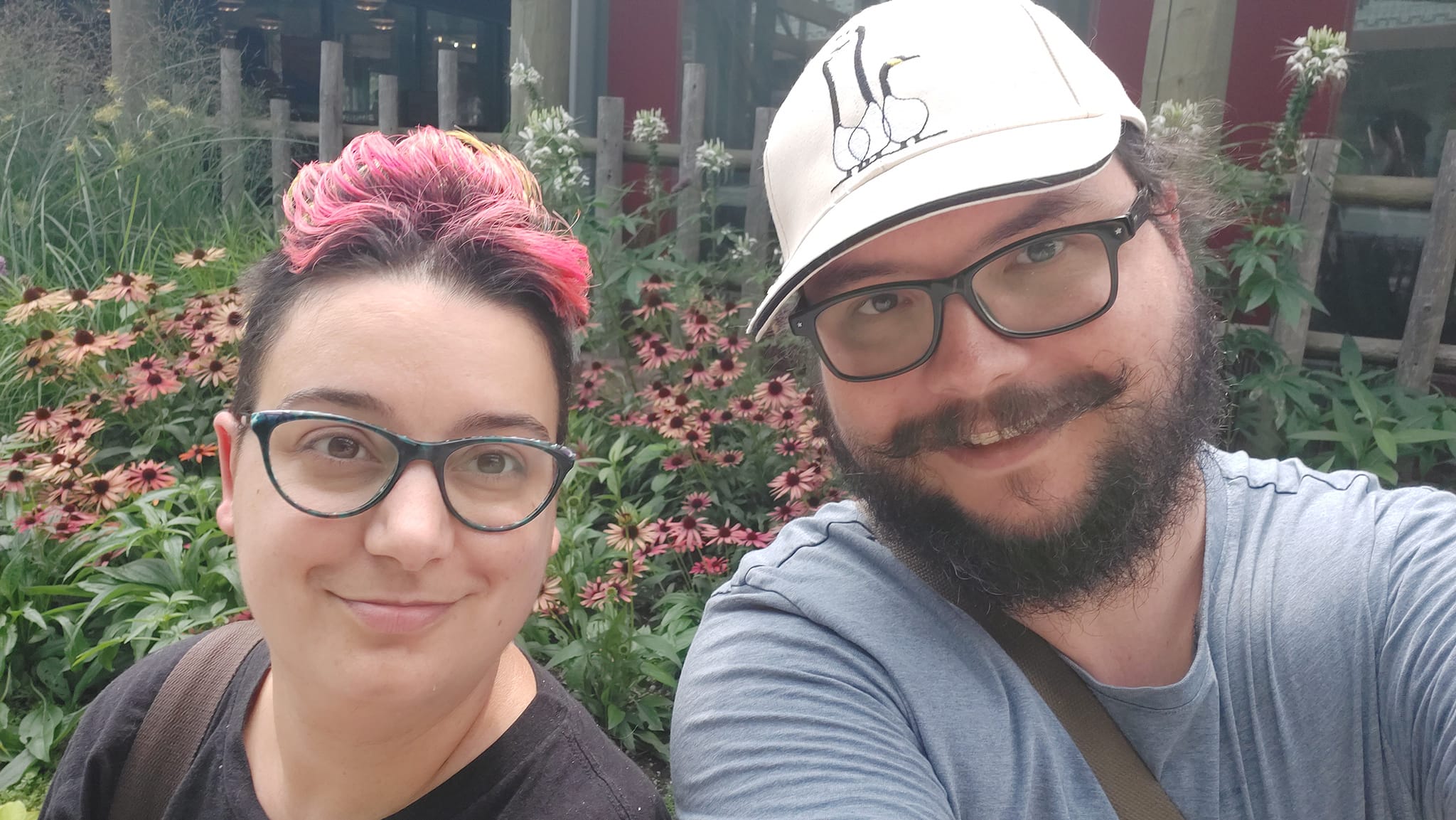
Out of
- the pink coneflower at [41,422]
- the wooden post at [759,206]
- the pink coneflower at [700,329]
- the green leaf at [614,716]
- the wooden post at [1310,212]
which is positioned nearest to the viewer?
the green leaf at [614,716]

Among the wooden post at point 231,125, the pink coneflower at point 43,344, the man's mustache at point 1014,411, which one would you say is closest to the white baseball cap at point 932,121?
the man's mustache at point 1014,411

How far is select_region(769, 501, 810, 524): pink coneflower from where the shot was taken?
272 cm

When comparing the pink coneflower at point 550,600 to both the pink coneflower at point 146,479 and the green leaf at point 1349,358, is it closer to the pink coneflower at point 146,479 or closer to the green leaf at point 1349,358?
the pink coneflower at point 146,479

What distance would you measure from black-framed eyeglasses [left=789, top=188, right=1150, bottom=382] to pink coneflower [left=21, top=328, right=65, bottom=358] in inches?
119

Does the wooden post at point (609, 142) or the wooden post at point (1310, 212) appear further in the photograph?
the wooden post at point (609, 142)

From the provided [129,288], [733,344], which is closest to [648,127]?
[733,344]

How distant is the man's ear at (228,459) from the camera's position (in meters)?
1.29

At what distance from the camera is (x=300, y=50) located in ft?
25.2

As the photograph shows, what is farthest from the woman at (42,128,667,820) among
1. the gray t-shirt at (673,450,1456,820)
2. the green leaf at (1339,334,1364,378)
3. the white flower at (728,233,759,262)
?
A: the green leaf at (1339,334,1364,378)

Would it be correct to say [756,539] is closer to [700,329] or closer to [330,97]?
[700,329]

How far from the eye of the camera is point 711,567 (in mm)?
2527

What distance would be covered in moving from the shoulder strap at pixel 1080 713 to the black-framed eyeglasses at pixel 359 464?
0.61 m

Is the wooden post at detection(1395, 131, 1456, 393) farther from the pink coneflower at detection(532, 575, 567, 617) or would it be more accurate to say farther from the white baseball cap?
the pink coneflower at detection(532, 575, 567, 617)

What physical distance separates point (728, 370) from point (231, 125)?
4618 mm
